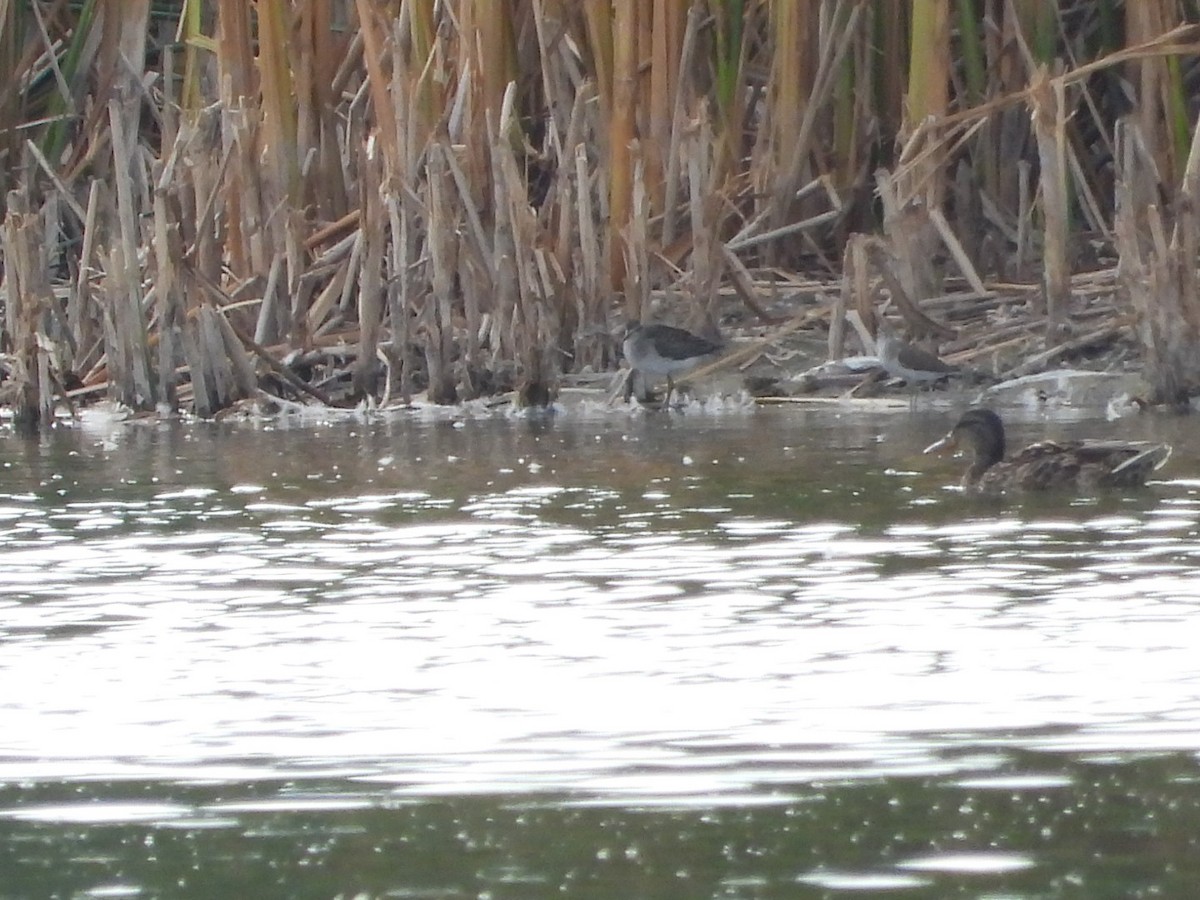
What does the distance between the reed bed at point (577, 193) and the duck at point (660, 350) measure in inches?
16.2

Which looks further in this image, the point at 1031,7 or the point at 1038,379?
the point at 1031,7

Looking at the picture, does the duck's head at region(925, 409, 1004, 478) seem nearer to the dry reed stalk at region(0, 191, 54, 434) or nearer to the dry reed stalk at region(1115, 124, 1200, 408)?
the dry reed stalk at region(1115, 124, 1200, 408)

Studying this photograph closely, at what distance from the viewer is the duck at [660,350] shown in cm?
1295

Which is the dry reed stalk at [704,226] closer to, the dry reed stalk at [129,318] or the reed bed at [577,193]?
the reed bed at [577,193]

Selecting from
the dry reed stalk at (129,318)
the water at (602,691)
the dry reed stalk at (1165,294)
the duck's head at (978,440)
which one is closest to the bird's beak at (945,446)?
the duck's head at (978,440)

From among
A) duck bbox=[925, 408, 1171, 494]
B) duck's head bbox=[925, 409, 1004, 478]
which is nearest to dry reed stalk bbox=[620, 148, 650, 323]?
duck's head bbox=[925, 409, 1004, 478]

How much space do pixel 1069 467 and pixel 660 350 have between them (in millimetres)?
3670

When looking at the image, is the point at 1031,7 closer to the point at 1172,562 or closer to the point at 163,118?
the point at 163,118

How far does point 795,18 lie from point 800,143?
67 centimetres

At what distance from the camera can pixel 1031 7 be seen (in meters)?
14.3

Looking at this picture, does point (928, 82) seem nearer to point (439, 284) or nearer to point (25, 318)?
point (439, 284)

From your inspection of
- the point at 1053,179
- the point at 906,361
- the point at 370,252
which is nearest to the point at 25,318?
the point at 370,252

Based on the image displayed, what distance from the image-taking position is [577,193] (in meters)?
13.4

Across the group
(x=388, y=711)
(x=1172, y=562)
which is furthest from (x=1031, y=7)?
(x=388, y=711)
